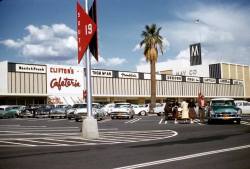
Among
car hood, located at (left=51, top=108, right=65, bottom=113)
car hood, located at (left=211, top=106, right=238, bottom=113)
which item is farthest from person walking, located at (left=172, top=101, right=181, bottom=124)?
car hood, located at (left=51, top=108, right=65, bottom=113)

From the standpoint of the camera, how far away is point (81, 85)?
72438 millimetres

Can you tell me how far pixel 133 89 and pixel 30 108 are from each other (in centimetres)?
3981

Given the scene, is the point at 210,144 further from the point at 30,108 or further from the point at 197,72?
the point at 197,72

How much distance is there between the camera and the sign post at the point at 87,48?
16000 mm

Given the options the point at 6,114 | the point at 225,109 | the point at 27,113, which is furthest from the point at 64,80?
the point at 225,109

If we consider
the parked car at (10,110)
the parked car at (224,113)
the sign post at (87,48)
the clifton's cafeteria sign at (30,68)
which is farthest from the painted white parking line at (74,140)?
the clifton's cafeteria sign at (30,68)

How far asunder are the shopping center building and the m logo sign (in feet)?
29.4

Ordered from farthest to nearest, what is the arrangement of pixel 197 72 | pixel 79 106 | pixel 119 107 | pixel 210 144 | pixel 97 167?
1. pixel 197 72
2. pixel 119 107
3. pixel 79 106
4. pixel 210 144
5. pixel 97 167

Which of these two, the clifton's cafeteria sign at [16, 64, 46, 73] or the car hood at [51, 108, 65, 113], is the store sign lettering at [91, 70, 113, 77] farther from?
the car hood at [51, 108, 65, 113]

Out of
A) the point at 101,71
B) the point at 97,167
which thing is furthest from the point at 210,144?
the point at 101,71

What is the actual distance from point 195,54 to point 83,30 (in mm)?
101069

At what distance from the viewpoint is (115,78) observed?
3221 inches

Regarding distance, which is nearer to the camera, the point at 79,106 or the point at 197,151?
the point at 197,151

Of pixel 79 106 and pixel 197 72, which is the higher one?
pixel 197 72
